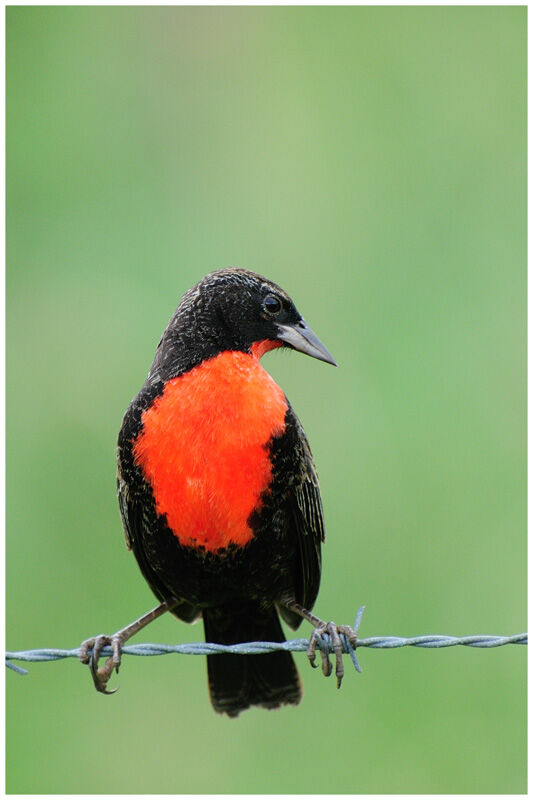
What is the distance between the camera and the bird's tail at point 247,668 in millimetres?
5875

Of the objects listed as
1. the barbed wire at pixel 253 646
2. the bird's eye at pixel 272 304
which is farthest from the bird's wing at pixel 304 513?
the barbed wire at pixel 253 646

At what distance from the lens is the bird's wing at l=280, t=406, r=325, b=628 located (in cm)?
521

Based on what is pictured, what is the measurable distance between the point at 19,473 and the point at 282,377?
187 centimetres

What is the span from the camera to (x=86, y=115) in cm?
968

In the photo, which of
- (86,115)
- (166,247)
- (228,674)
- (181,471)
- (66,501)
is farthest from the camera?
(86,115)

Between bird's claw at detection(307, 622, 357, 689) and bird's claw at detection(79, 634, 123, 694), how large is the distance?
0.81 m

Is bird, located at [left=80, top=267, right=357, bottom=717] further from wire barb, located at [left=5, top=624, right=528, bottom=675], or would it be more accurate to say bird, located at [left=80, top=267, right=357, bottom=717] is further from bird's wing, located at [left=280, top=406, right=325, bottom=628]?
wire barb, located at [left=5, top=624, right=528, bottom=675]

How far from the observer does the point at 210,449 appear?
4.98m

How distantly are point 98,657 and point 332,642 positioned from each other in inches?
39.1

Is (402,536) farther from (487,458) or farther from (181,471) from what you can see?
(181,471)

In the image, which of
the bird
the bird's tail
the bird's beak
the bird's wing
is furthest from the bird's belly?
the bird's tail

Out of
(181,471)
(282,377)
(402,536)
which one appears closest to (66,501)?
(282,377)

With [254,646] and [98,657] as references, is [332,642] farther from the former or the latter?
[98,657]

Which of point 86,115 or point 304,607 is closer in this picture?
point 304,607
